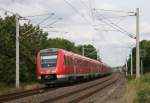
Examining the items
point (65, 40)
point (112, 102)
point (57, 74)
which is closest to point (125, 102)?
point (112, 102)

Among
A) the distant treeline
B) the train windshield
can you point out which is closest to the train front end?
the train windshield

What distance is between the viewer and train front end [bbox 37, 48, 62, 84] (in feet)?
124

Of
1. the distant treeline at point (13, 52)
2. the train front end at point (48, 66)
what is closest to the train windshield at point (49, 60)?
the train front end at point (48, 66)

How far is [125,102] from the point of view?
21.2 metres

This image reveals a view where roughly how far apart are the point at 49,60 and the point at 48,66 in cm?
57

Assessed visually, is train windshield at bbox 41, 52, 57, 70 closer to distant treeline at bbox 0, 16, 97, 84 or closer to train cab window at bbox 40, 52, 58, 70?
train cab window at bbox 40, 52, 58, 70

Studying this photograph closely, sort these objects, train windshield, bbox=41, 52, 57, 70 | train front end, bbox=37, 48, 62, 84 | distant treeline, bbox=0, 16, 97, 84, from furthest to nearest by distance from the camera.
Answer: distant treeline, bbox=0, 16, 97, 84, train windshield, bbox=41, 52, 57, 70, train front end, bbox=37, 48, 62, 84

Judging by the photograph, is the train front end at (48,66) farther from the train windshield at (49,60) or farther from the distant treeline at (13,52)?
the distant treeline at (13,52)

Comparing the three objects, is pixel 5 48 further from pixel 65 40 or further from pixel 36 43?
pixel 65 40

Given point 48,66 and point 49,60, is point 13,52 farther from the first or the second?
point 48,66

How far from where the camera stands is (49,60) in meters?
38.4

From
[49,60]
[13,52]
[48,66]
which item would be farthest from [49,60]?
[13,52]

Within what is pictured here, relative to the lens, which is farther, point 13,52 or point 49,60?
point 13,52

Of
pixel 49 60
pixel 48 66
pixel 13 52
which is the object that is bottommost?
pixel 48 66
